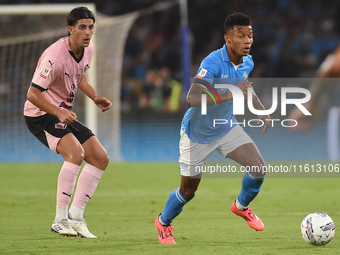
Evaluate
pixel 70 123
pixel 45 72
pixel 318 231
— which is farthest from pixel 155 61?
pixel 318 231

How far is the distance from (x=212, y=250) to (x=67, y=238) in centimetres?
146

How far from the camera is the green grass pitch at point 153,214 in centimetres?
554

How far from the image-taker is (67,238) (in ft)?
19.9

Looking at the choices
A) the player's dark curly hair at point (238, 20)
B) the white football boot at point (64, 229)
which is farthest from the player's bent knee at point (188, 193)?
the player's dark curly hair at point (238, 20)

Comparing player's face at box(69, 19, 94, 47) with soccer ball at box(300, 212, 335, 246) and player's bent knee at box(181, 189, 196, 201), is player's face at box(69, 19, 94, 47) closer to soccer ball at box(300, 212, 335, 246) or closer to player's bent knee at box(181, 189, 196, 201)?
player's bent knee at box(181, 189, 196, 201)

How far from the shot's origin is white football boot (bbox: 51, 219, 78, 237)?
19.8ft

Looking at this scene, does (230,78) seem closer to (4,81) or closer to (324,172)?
(324,172)

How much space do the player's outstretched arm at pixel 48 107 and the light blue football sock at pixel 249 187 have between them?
1693 millimetres

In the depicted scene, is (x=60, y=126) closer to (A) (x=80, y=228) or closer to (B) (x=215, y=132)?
(A) (x=80, y=228)

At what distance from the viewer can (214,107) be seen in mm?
6078

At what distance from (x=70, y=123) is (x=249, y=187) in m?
1.76

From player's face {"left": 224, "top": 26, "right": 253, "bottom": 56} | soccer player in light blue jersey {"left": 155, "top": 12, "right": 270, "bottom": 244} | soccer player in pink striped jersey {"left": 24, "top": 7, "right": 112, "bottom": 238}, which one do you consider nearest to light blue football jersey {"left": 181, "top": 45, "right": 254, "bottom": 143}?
soccer player in light blue jersey {"left": 155, "top": 12, "right": 270, "bottom": 244}

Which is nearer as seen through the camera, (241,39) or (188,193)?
(188,193)

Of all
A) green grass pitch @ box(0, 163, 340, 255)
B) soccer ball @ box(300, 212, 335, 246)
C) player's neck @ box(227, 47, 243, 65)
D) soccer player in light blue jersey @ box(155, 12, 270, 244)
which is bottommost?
green grass pitch @ box(0, 163, 340, 255)
